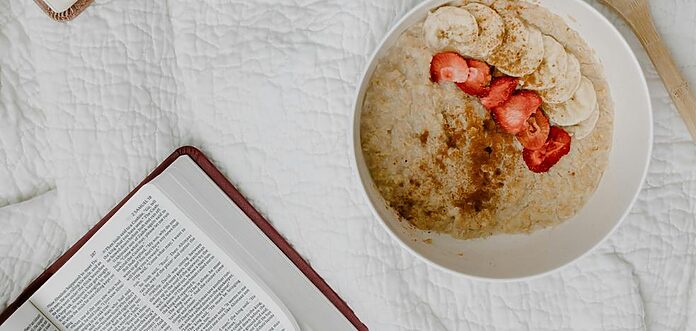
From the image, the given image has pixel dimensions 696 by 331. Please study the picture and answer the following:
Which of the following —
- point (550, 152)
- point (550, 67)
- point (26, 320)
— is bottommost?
point (26, 320)

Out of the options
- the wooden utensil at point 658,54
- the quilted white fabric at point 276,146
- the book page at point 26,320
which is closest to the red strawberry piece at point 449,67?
the quilted white fabric at point 276,146

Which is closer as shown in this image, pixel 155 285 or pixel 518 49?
pixel 518 49

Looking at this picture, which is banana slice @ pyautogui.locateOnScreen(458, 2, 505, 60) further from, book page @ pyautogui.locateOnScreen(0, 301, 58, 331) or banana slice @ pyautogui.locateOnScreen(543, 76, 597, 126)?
book page @ pyautogui.locateOnScreen(0, 301, 58, 331)

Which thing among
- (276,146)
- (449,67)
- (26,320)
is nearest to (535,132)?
(449,67)

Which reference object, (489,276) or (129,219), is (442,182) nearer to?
(489,276)

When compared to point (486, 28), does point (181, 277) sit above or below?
below

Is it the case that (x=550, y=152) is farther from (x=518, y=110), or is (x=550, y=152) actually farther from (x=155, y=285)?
(x=155, y=285)

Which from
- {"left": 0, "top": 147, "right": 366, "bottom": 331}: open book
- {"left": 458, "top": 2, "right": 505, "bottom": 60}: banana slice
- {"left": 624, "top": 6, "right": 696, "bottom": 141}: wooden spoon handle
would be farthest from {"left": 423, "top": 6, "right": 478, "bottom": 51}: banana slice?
{"left": 0, "top": 147, "right": 366, "bottom": 331}: open book

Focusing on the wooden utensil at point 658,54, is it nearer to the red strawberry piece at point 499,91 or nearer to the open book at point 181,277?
the red strawberry piece at point 499,91
